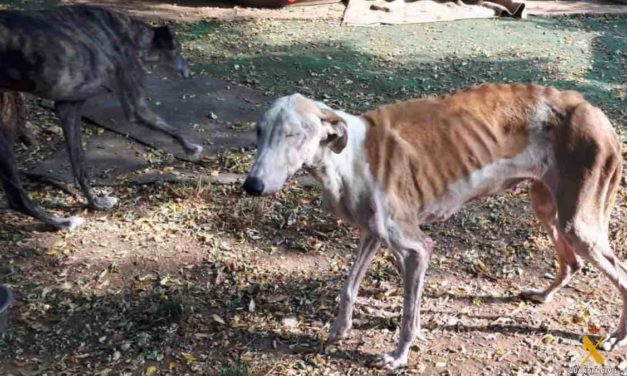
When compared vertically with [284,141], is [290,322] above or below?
below

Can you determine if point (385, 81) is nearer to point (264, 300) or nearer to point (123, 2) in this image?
point (264, 300)

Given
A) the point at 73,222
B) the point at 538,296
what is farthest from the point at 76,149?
the point at 538,296

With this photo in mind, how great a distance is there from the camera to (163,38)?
550 centimetres

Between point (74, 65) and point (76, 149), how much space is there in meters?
0.57

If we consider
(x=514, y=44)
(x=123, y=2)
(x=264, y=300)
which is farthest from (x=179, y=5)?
(x=264, y=300)

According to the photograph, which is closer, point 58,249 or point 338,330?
point 338,330

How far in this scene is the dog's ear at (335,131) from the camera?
9.84ft

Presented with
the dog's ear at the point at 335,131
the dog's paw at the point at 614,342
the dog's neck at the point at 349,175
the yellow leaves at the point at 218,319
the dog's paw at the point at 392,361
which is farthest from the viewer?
the yellow leaves at the point at 218,319

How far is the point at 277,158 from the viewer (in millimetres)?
2834

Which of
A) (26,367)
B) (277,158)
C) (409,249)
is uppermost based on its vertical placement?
(277,158)

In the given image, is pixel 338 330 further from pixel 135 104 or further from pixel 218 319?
pixel 135 104

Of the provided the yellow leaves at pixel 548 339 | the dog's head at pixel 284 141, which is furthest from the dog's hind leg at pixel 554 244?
the dog's head at pixel 284 141

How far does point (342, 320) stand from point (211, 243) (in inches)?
47.8

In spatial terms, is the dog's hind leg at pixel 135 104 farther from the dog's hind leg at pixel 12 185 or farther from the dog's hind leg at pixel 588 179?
the dog's hind leg at pixel 588 179
